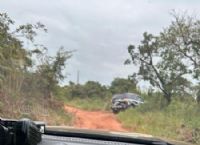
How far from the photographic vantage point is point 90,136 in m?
2.93

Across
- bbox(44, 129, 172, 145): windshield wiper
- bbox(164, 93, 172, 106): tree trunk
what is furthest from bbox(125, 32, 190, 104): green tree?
bbox(44, 129, 172, 145): windshield wiper

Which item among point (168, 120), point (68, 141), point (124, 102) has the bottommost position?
point (68, 141)

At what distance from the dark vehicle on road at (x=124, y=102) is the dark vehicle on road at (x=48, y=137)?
30290mm

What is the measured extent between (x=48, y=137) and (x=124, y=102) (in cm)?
3158

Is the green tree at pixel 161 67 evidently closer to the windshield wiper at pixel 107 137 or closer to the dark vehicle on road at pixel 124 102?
the dark vehicle on road at pixel 124 102

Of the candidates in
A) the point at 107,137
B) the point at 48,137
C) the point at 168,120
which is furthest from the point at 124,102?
the point at 48,137

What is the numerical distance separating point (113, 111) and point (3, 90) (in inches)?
658

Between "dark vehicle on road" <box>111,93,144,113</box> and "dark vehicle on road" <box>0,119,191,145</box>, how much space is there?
1193 inches

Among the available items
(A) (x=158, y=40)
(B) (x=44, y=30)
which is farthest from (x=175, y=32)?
(B) (x=44, y=30)

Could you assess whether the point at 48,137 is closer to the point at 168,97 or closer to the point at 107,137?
the point at 107,137

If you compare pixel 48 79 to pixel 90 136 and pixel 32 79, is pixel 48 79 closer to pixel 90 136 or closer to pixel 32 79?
pixel 32 79

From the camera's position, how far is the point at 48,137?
2826 millimetres

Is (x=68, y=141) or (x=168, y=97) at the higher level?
(x=168, y=97)

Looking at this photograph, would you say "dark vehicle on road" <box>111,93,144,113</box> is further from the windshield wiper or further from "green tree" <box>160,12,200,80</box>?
the windshield wiper
